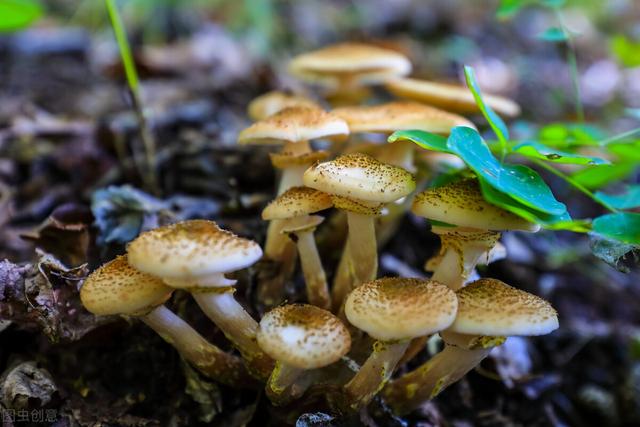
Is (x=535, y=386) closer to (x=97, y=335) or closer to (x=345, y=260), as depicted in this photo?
(x=345, y=260)

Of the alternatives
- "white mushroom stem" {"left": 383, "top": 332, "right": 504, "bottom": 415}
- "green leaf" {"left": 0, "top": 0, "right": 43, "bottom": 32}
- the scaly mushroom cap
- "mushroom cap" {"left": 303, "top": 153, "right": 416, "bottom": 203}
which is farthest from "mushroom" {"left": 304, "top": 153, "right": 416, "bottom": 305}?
"green leaf" {"left": 0, "top": 0, "right": 43, "bottom": 32}

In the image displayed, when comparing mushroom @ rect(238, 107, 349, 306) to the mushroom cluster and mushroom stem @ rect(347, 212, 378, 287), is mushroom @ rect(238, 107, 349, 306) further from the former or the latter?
mushroom stem @ rect(347, 212, 378, 287)

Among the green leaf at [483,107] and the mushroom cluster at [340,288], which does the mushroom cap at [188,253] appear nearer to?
the mushroom cluster at [340,288]

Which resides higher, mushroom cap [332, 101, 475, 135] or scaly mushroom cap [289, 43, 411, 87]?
scaly mushroom cap [289, 43, 411, 87]

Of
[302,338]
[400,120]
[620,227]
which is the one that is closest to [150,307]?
[302,338]

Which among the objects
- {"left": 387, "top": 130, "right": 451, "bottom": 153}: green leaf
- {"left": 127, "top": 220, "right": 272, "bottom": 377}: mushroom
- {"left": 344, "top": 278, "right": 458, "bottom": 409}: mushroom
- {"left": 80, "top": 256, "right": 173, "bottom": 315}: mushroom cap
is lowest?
{"left": 344, "top": 278, "right": 458, "bottom": 409}: mushroom

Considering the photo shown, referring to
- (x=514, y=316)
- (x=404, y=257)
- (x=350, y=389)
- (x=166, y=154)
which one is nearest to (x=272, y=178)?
(x=166, y=154)

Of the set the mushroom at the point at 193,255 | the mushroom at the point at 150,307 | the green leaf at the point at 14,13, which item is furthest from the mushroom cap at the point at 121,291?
the green leaf at the point at 14,13
